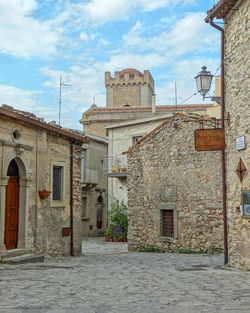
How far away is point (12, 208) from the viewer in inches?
443

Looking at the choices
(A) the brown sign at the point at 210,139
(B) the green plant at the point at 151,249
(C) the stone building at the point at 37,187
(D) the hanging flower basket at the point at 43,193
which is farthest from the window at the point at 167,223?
(A) the brown sign at the point at 210,139

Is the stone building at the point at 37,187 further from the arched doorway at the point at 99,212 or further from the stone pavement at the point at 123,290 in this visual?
the arched doorway at the point at 99,212

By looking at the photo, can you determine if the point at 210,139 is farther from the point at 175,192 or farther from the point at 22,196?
the point at 175,192

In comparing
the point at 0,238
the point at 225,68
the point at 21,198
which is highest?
the point at 225,68

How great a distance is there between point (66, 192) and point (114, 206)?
9.77 meters

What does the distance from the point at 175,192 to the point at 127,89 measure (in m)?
33.1

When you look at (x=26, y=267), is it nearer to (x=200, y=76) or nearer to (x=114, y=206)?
(x=200, y=76)

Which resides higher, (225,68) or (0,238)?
(225,68)

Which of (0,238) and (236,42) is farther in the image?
(0,238)

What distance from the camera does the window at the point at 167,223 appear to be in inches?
597

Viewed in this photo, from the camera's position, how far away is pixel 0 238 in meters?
10.4

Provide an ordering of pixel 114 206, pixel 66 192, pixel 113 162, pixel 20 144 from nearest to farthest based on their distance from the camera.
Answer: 1. pixel 20 144
2. pixel 66 192
3. pixel 114 206
4. pixel 113 162

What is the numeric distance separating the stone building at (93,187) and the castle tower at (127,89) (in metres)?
18.4

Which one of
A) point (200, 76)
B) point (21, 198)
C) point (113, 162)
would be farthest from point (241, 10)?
point (113, 162)
